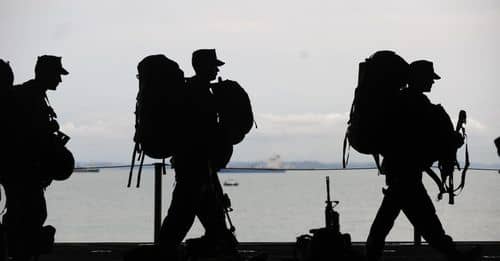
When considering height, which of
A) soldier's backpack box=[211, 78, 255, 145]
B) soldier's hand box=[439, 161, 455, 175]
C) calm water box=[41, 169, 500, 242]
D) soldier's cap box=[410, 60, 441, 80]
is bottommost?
calm water box=[41, 169, 500, 242]

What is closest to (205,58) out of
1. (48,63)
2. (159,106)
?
(159,106)

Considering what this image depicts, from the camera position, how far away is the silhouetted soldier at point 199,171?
10.8 meters

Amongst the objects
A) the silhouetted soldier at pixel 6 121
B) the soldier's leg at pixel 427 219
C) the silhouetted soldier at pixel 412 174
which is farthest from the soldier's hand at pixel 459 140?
the silhouetted soldier at pixel 6 121

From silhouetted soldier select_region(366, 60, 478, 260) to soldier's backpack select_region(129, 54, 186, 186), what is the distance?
7.20 feet

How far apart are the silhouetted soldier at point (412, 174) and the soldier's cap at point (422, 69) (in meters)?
0.02

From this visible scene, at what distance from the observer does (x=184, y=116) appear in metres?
11.0

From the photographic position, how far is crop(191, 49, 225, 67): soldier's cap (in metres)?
11.1

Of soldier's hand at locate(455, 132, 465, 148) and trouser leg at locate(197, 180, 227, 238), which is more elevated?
soldier's hand at locate(455, 132, 465, 148)

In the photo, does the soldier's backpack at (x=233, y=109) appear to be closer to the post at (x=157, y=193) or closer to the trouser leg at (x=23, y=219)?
the trouser leg at (x=23, y=219)

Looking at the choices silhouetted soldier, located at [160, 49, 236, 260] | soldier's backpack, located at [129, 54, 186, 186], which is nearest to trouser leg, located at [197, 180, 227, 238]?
silhouetted soldier, located at [160, 49, 236, 260]

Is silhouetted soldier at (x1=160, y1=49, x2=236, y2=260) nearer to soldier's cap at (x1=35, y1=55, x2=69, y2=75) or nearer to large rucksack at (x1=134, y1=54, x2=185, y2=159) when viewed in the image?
large rucksack at (x1=134, y1=54, x2=185, y2=159)

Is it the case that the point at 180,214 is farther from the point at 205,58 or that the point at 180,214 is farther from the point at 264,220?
the point at 264,220

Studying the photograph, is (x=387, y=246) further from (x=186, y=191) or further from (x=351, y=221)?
(x=351, y=221)

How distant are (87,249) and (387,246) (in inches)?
165
